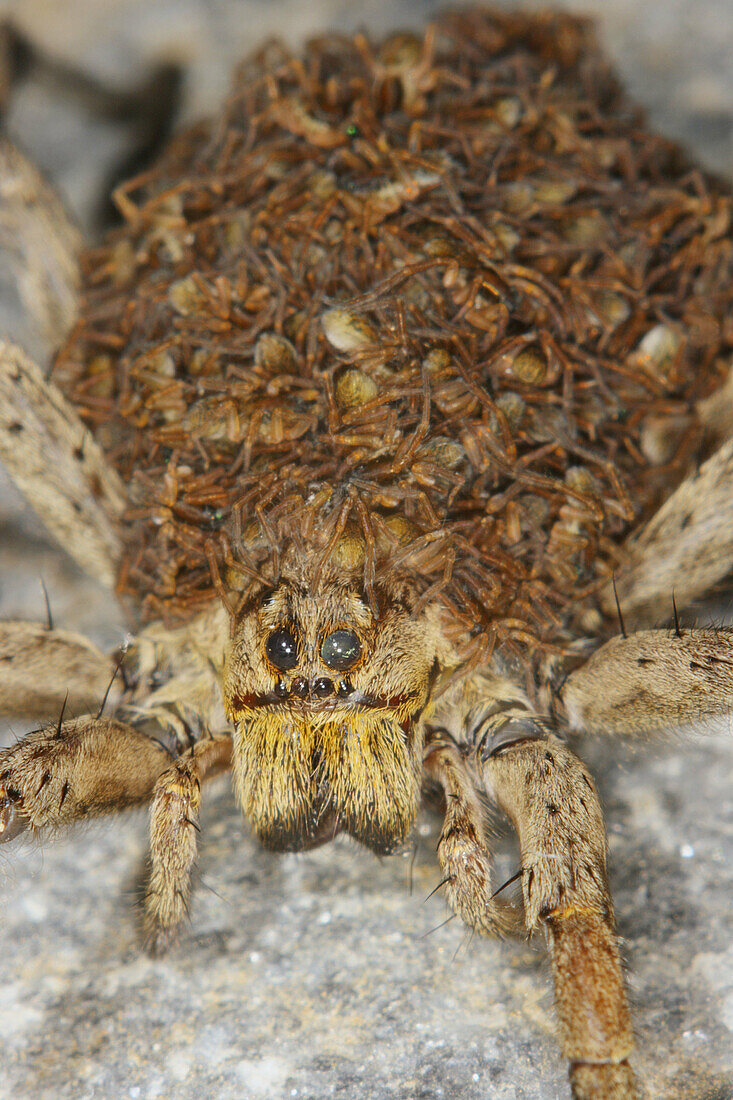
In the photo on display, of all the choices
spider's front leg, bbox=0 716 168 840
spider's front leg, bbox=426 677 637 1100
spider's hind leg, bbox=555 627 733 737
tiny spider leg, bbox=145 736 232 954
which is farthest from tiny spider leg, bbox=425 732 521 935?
spider's front leg, bbox=0 716 168 840

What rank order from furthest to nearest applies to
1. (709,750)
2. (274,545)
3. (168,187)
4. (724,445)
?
(168,187) < (709,750) < (724,445) < (274,545)

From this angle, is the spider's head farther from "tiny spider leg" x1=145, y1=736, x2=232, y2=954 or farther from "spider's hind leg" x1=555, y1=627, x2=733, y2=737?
"spider's hind leg" x1=555, y1=627, x2=733, y2=737

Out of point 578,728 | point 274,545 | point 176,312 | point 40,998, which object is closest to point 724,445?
point 578,728

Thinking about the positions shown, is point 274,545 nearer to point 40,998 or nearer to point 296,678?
point 296,678

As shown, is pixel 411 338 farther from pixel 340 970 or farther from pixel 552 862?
pixel 340 970

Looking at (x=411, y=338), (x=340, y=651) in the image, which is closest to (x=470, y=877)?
(x=340, y=651)

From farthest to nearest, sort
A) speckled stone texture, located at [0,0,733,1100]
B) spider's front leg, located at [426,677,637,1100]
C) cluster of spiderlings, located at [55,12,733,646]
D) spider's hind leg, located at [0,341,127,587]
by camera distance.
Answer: spider's hind leg, located at [0,341,127,587] → cluster of spiderlings, located at [55,12,733,646] → speckled stone texture, located at [0,0,733,1100] → spider's front leg, located at [426,677,637,1100]

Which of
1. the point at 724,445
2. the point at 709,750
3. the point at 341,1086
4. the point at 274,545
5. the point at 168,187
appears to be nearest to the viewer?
the point at 341,1086

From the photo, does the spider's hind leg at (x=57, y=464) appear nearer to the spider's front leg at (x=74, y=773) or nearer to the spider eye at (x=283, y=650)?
the spider's front leg at (x=74, y=773)
